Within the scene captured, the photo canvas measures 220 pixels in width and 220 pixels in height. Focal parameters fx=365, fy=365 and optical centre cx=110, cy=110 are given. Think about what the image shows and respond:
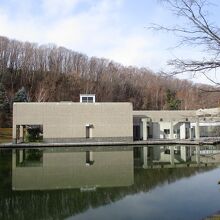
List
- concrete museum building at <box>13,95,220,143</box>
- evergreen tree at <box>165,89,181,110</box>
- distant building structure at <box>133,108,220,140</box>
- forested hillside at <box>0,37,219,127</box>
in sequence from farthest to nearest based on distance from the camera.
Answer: forested hillside at <box>0,37,219,127</box>, evergreen tree at <box>165,89,181,110</box>, distant building structure at <box>133,108,220,140</box>, concrete museum building at <box>13,95,220,143</box>

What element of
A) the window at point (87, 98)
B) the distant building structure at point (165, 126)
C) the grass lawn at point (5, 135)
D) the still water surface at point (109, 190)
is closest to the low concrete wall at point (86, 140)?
the distant building structure at point (165, 126)

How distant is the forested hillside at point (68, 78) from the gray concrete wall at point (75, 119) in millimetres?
16009

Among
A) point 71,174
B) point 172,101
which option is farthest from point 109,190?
point 172,101

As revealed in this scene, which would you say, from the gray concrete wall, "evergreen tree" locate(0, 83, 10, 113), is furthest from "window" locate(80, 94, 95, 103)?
"evergreen tree" locate(0, 83, 10, 113)

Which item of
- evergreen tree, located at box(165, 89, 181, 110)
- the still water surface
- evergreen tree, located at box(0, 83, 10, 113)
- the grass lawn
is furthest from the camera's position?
evergreen tree, located at box(165, 89, 181, 110)

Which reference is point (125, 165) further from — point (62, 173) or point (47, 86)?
point (47, 86)

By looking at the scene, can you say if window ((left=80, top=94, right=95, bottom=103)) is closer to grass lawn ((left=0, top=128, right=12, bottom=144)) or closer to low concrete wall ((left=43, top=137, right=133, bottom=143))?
low concrete wall ((left=43, top=137, right=133, bottom=143))

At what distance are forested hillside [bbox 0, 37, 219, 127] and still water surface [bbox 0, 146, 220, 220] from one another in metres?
38.1

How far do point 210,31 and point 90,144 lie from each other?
32218mm

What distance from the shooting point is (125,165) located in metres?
20.4

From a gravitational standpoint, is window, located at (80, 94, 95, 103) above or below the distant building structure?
above

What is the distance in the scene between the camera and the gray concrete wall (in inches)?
1576

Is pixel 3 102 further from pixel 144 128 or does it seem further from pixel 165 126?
pixel 165 126

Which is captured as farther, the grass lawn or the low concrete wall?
the grass lawn
